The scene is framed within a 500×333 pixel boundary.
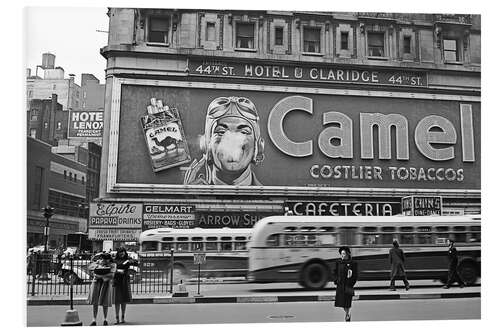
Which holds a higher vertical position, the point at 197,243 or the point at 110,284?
the point at 197,243

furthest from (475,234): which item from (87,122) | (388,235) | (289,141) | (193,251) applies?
(87,122)

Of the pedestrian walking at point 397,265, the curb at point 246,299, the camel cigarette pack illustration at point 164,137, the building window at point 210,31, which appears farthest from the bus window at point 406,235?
the building window at point 210,31

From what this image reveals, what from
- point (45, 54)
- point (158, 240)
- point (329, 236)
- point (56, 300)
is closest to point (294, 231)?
point (329, 236)

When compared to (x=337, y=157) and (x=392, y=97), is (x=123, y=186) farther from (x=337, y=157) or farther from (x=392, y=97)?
(x=392, y=97)

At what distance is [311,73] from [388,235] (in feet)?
18.1

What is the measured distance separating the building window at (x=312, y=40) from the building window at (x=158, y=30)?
4345 mm

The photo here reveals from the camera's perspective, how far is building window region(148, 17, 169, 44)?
17531 millimetres

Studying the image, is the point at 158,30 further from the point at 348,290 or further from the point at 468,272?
the point at 468,272

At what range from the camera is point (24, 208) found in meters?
14.4

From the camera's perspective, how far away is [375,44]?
1828 cm

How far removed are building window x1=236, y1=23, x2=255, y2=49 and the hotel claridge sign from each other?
0.03 metres

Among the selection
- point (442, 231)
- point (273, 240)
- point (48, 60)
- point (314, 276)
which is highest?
point (48, 60)

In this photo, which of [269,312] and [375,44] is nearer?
[269,312]

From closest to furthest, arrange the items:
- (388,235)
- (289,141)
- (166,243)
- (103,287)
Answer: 1. (103,287)
2. (388,235)
3. (166,243)
4. (289,141)
